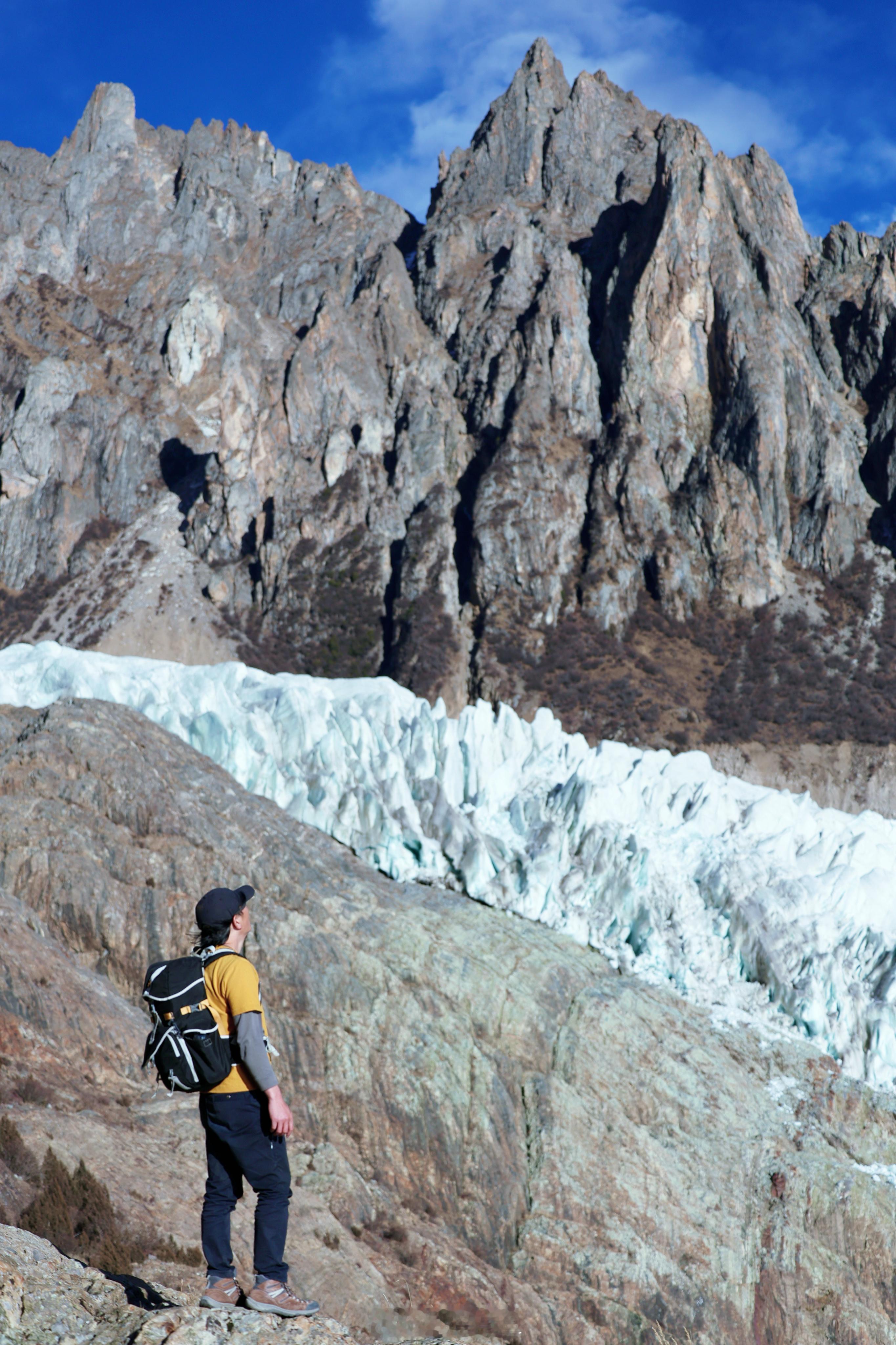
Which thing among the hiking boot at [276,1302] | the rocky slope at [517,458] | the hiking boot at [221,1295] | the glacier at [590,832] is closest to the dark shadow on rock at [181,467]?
the rocky slope at [517,458]

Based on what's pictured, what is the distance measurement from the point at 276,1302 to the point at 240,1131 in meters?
1.26

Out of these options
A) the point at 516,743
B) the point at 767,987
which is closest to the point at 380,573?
the point at 516,743

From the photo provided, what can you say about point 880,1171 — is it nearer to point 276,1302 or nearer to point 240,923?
point 276,1302

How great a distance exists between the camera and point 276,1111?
24.2ft

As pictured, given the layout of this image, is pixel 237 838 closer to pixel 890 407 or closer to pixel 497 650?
pixel 497 650

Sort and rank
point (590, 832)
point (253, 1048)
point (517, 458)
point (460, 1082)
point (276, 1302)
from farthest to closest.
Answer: point (517, 458)
point (590, 832)
point (460, 1082)
point (276, 1302)
point (253, 1048)

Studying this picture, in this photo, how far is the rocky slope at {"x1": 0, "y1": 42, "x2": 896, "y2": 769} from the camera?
429 feet

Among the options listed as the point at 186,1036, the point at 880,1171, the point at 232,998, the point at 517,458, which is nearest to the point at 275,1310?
the point at 186,1036

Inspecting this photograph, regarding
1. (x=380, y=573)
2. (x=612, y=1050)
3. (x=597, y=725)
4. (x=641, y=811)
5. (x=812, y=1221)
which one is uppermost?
(x=380, y=573)

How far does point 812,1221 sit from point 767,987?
24.9 ft

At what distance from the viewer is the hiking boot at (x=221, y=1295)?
741cm

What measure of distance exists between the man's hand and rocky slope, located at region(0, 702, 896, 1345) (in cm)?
1099

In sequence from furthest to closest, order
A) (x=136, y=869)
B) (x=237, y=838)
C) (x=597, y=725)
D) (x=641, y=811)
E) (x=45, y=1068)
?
(x=597, y=725), (x=641, y=811), (x=237, y=838), (x=136, y=869), (x=45, y=1068)

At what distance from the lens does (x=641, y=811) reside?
37094 millimetres
